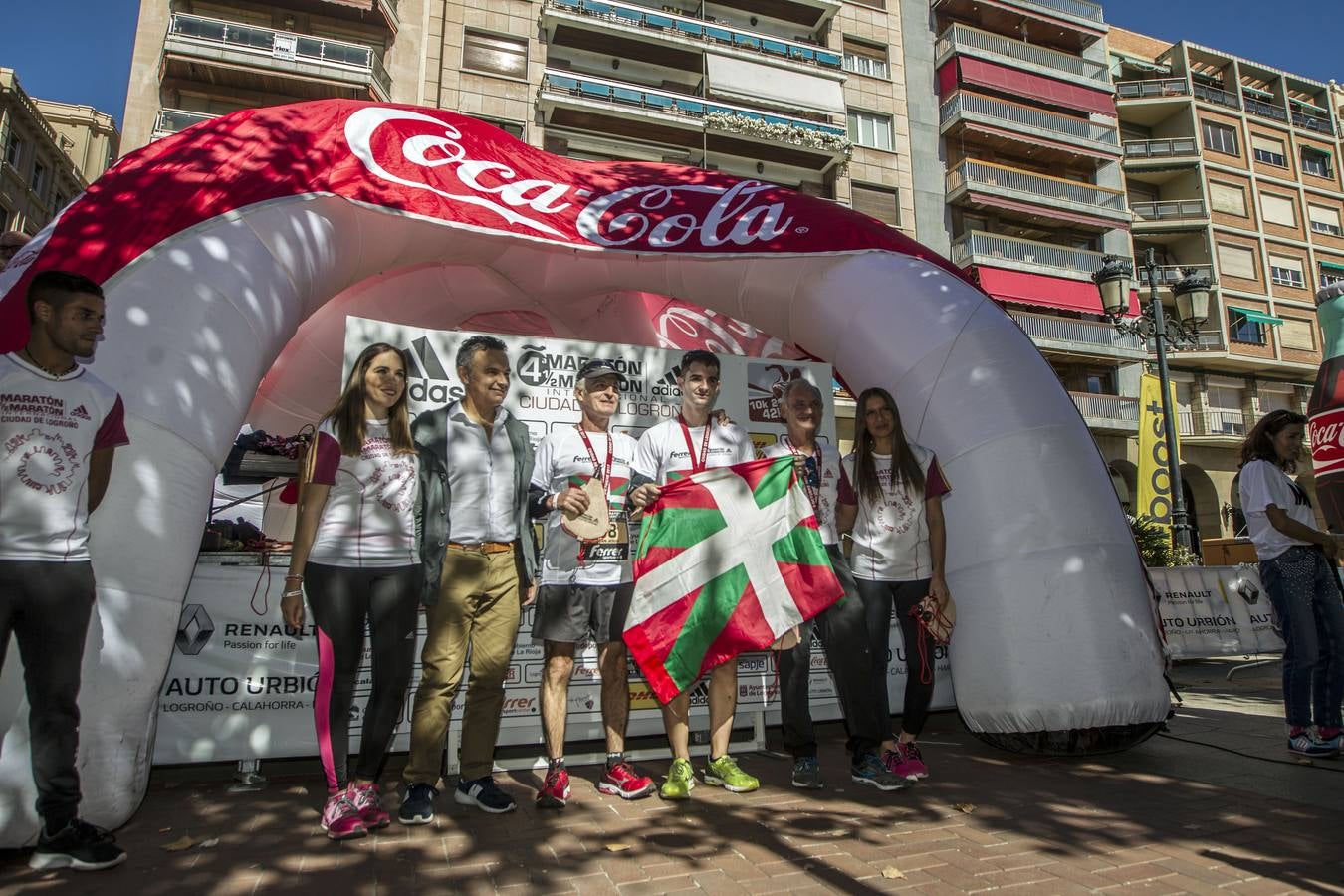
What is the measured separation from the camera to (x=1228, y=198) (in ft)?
107

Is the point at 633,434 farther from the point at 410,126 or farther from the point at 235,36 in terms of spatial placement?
the point at 235,36

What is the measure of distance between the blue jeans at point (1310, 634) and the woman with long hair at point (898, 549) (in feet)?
6.98

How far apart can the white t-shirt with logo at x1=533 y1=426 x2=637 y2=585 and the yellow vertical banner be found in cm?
1264

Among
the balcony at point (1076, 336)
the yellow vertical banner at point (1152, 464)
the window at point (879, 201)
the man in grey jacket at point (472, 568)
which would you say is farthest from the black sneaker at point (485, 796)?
the balcony at point (1076, 336)

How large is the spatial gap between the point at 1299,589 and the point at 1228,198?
1407 inches

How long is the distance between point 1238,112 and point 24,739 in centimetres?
4340

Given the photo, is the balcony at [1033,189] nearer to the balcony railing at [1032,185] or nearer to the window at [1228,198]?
the balcony railing at [1032,185]

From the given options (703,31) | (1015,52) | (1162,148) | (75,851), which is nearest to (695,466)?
(75,851)

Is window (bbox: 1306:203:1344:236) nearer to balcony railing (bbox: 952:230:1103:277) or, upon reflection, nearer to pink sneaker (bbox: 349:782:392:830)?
balcony railing (bbox: 952:230:1103:277)

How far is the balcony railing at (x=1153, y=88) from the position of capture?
32.9 meters

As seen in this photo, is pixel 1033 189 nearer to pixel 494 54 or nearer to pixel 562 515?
pixel 494 54

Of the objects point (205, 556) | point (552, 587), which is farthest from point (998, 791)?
point (205, 556)

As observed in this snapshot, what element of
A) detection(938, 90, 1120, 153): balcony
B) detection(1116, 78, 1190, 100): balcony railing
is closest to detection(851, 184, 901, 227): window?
detection(938, 90, 1120, 153): balcony

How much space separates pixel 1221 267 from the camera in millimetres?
31484
